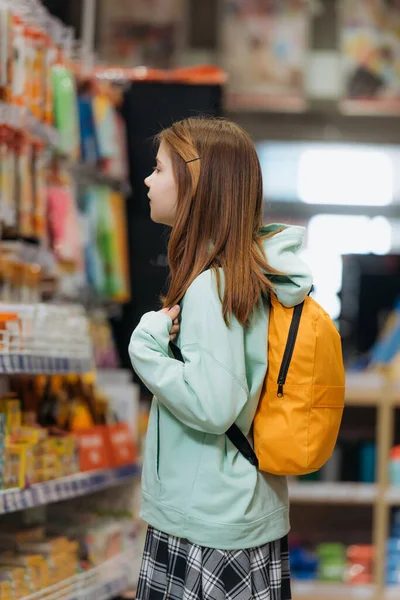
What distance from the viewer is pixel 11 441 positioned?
2.96m

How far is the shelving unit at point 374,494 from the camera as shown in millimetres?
5207

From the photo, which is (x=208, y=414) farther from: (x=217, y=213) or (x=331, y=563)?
(x=331, y=563)

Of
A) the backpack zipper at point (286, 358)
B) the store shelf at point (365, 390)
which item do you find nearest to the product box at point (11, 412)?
the backpack zipper at point (286, 358)

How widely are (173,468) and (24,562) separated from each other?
38.6 inches

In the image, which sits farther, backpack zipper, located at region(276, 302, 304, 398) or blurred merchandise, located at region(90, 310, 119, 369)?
blurred merchandise, located at region(90, 310, 119, 369)

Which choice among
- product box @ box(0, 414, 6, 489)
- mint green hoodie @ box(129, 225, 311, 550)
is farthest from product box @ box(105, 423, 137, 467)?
mint green hoodie @ box(129, 225, 311, 550)

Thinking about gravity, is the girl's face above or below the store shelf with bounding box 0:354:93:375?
above

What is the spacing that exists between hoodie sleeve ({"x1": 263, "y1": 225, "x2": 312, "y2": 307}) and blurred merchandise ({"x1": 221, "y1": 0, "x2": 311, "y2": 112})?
16.1ft

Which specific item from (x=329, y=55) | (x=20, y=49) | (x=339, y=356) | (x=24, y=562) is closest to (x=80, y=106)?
(x=20, y=49)

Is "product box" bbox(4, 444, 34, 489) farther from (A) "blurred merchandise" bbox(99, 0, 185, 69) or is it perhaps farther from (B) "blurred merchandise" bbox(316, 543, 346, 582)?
(A) "blurred merchandise" bbox(99, 0, 185, 69)

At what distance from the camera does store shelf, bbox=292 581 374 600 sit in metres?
5.18

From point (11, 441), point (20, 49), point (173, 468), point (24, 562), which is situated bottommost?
point (24, 562)

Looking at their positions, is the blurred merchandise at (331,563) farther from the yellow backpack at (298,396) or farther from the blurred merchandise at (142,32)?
the blurred merchandise at (142,32)

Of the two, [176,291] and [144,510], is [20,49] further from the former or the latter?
[144,510]
